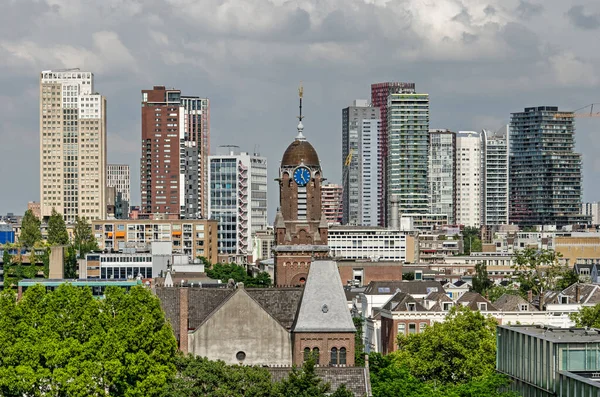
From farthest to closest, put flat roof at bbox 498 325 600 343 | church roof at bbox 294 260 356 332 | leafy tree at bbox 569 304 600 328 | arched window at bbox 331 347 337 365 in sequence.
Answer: leafy tree at bbox 569 304 600 328
church roof at bbox 294 260 356 332
arched window at bbox 331 347 337 365
flat roof at bbox 498 325 600 343

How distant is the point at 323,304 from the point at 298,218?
3271 cm

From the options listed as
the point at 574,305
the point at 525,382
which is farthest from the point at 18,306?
the point at 574,305

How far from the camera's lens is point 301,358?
113m

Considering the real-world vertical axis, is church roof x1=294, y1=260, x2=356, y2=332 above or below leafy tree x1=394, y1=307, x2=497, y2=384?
above

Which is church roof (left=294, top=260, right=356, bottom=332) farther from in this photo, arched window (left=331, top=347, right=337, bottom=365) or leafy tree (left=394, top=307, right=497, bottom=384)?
leafy tree (left=394, top=307, right=497, bottom=384)

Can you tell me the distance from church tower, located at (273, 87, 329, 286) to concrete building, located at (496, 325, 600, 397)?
4430cm

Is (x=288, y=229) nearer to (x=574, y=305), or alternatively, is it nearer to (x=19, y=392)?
(x=574, y=305)

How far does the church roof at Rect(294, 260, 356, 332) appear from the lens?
11388 centimetres

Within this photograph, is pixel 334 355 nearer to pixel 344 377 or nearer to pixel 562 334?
pixel 344 377

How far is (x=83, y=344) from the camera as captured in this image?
107750mm

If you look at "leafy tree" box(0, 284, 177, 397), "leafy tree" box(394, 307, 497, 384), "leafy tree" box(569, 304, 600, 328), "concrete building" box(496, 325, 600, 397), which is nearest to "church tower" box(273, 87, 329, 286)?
"leafy tree" box(394, 307, 497, 384)

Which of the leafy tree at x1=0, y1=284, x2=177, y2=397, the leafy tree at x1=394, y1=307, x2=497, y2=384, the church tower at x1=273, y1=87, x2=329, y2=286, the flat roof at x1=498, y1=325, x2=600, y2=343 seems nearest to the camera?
the flat roof at x1=498, y1=325, x2=600, y2=343

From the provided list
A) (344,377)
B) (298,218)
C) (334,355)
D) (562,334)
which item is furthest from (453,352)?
(562,334)

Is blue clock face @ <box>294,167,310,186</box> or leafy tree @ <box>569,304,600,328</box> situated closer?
leafy tree @ <box>569,304,600,328</box>
